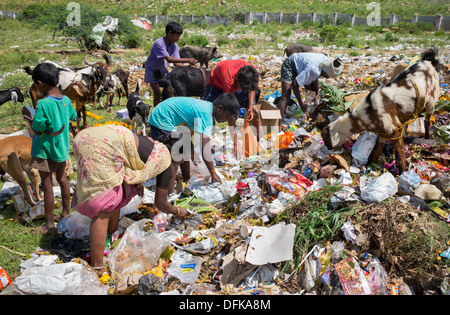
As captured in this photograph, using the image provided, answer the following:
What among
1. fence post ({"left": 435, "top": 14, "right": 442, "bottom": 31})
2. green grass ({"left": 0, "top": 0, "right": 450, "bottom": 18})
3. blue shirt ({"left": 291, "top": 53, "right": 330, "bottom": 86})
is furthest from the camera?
green grass ({"left": 0, "top": 0, "right": 450, "bottom": 18})

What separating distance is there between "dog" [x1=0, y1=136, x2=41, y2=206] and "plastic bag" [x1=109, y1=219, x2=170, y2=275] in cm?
158

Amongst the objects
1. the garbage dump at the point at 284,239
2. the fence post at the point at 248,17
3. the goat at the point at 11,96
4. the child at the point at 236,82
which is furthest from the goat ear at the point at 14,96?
the fence post at the point at 248,17

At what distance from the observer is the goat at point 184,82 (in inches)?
195

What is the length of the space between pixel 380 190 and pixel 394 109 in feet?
4.16

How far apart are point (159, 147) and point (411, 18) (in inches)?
1152

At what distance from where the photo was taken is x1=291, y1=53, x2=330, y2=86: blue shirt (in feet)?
18.5

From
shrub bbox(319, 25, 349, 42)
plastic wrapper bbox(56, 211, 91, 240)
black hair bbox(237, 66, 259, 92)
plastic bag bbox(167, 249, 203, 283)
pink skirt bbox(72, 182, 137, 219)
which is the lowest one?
plastic bag bbox(167, 249, 203, 283)

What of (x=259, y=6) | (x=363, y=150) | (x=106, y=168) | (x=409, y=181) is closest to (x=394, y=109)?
(x=363, y=150)

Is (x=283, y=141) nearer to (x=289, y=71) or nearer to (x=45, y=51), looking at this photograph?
(x=289, y=71)

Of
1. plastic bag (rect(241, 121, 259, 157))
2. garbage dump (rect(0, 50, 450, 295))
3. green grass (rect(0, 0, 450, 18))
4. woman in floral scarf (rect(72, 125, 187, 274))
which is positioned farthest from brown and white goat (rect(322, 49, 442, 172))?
green grass (rect(0, 0, 450, 18))

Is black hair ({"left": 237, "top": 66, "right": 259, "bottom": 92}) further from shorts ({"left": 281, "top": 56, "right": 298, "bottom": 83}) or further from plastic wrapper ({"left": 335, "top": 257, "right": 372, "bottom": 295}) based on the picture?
plastic wrapper ({"left": 335, "top": 257, "right": 372, "bottom": 295})

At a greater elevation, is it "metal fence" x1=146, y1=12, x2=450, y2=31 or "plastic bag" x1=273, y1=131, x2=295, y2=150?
"metal fence" x1=146, y1=12, x2=450, y2=31

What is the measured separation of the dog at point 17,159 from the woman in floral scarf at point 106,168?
150 cm
